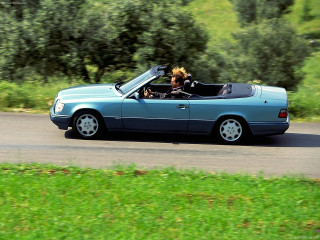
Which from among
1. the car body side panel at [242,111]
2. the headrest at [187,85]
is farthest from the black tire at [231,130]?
the headrest at [187,85]

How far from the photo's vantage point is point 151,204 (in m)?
6.69

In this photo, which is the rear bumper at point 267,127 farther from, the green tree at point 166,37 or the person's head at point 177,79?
the green tree at point 166,37

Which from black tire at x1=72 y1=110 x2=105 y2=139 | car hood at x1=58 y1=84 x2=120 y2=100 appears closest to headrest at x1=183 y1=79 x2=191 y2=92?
car hood at x1=58 y1=84 x2=120 y2=100

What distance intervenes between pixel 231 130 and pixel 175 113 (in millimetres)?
1225

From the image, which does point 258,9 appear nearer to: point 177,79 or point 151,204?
point 177,79

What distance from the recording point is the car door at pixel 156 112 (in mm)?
9969

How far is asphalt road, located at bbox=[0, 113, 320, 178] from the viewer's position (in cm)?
871

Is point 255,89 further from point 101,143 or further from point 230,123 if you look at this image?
point 101,143

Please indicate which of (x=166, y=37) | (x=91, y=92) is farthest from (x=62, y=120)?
(x=166, y=37)

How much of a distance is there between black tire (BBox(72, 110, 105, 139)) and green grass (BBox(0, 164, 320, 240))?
2.14 m

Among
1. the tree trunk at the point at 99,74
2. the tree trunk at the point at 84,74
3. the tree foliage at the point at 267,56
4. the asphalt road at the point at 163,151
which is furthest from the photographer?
the tree foliage at the point at 267,56

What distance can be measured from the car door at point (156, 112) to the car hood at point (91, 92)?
456 millimetres

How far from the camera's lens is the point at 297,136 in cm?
1112

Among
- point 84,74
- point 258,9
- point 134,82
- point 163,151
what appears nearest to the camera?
point 163,151
